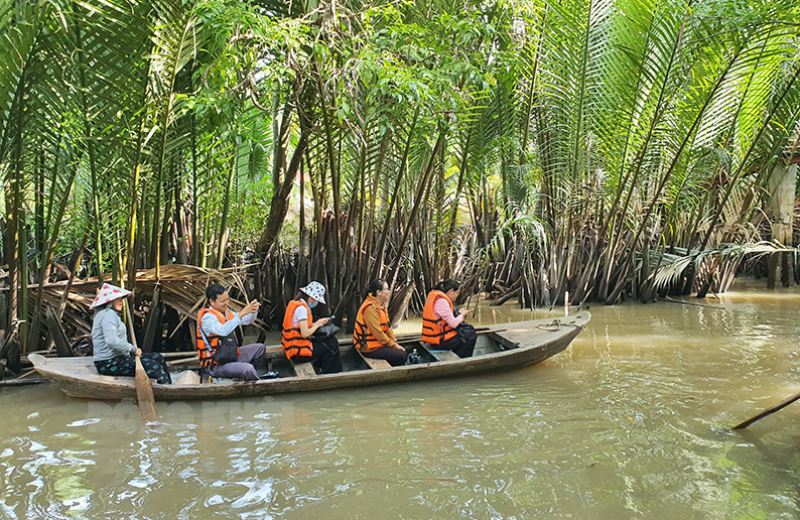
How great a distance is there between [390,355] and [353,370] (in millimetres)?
398

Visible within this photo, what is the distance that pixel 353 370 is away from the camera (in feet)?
20.9

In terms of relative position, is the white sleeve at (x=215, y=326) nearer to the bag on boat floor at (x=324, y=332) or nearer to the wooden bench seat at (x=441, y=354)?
the bag on boat floor at (x=324, y=332)

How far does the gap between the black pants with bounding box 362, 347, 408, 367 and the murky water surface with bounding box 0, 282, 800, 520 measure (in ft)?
1.80

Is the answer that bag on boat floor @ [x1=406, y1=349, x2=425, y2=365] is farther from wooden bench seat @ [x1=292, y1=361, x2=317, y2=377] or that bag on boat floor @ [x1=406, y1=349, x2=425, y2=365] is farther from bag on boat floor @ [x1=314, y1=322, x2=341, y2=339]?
wooden bench seat @ [x1=292, y1=361, x2=317, y2=377]

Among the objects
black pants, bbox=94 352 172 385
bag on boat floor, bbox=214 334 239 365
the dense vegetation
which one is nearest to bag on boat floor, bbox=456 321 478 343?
the dense vegetation

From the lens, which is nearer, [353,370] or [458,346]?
[353,370]

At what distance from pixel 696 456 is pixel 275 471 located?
107 inches

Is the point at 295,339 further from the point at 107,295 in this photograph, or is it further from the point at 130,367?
the point at 107,295

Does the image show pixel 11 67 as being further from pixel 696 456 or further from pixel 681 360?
pixel 681 360

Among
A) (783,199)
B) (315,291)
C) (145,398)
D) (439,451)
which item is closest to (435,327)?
(315,291)

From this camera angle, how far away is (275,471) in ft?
Answer: 13.6

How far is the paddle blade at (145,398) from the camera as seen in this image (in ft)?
16.6

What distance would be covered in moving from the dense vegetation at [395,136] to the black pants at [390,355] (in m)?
1.97

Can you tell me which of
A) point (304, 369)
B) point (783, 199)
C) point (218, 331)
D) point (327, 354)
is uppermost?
point (783, 199)
